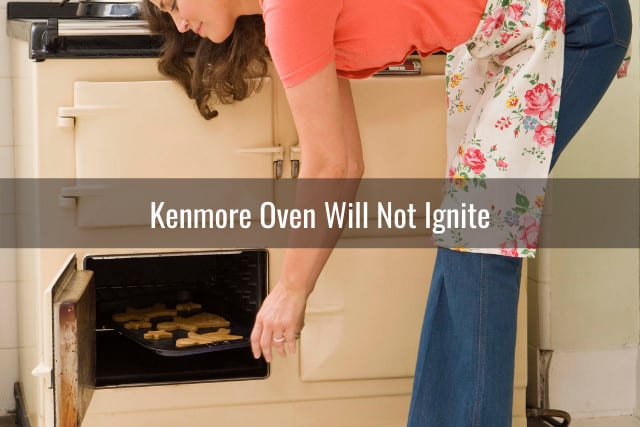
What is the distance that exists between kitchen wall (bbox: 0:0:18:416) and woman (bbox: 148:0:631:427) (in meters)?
0.87

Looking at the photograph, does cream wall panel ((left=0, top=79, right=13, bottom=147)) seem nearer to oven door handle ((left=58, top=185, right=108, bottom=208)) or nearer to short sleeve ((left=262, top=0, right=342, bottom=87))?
oven door handle ((left=58, top=185, right=108, bottom=208))

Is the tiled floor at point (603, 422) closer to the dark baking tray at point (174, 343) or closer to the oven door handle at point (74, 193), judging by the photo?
the dark baking tray at point (174, 343)

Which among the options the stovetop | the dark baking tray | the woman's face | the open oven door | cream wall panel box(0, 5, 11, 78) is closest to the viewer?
the open oven door

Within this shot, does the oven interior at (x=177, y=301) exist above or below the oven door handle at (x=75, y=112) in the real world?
below

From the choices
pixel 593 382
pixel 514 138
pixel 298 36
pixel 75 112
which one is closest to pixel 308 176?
pixel 298 36

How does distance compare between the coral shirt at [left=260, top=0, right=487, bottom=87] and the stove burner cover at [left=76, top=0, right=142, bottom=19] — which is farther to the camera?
the stove burner cover at [left=76, top=0, right=142, bottom=19]

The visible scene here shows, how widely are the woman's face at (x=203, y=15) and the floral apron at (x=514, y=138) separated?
411 millimetres

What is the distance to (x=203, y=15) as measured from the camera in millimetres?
1435

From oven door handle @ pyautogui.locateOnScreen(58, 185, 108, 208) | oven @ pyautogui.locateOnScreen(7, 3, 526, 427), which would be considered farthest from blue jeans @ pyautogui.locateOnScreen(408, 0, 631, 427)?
oven door handle @ pyautogui.locateOnScreen(58, 185, 108, 208)

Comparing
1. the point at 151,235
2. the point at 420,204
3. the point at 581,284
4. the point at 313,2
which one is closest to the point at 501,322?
the point at 420,204

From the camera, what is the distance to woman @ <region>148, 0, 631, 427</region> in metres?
1.35

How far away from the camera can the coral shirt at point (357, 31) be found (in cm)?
121

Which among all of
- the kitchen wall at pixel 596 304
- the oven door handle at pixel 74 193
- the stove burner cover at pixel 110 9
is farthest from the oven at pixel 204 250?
the kitchen wall at pixel 596 304

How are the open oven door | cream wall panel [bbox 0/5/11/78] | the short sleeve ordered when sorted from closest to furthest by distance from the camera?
the short sleeve → the open oven door → cream wall panel [bbox 0/5/11/78]
